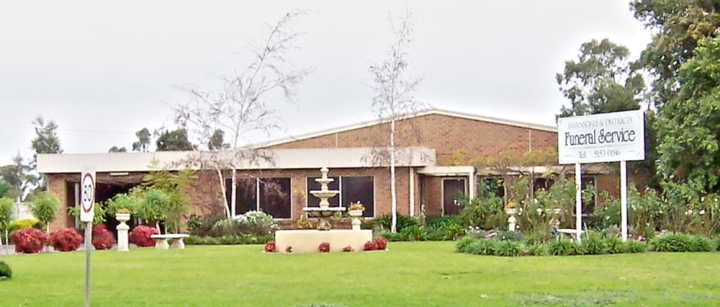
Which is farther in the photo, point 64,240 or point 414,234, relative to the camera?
point 414,234

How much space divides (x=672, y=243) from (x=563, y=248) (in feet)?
8.98

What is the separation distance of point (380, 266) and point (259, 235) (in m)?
15.0

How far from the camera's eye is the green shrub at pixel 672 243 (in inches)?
835

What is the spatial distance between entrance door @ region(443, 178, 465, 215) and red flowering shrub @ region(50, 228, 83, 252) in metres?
16.3

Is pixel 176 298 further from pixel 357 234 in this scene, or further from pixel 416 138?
pixel 416 138

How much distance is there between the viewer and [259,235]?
3241 centimetres

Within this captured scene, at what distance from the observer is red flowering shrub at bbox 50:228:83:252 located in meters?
26.2

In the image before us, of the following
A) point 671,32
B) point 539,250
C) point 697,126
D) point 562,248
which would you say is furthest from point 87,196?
point 671,32

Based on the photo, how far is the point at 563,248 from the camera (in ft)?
66.8

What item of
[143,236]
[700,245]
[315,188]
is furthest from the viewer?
[315,188]

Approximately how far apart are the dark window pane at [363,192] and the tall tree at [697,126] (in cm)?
1147

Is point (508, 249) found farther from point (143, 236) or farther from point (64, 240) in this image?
point (143, 236)

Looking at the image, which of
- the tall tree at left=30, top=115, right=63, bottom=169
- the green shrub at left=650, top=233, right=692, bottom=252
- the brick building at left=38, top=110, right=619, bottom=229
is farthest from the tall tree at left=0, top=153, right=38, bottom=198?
the green shrub at left=650, top=233, right=692, bottom=252

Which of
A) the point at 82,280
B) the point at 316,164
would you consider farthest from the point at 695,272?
the point at 316,164
